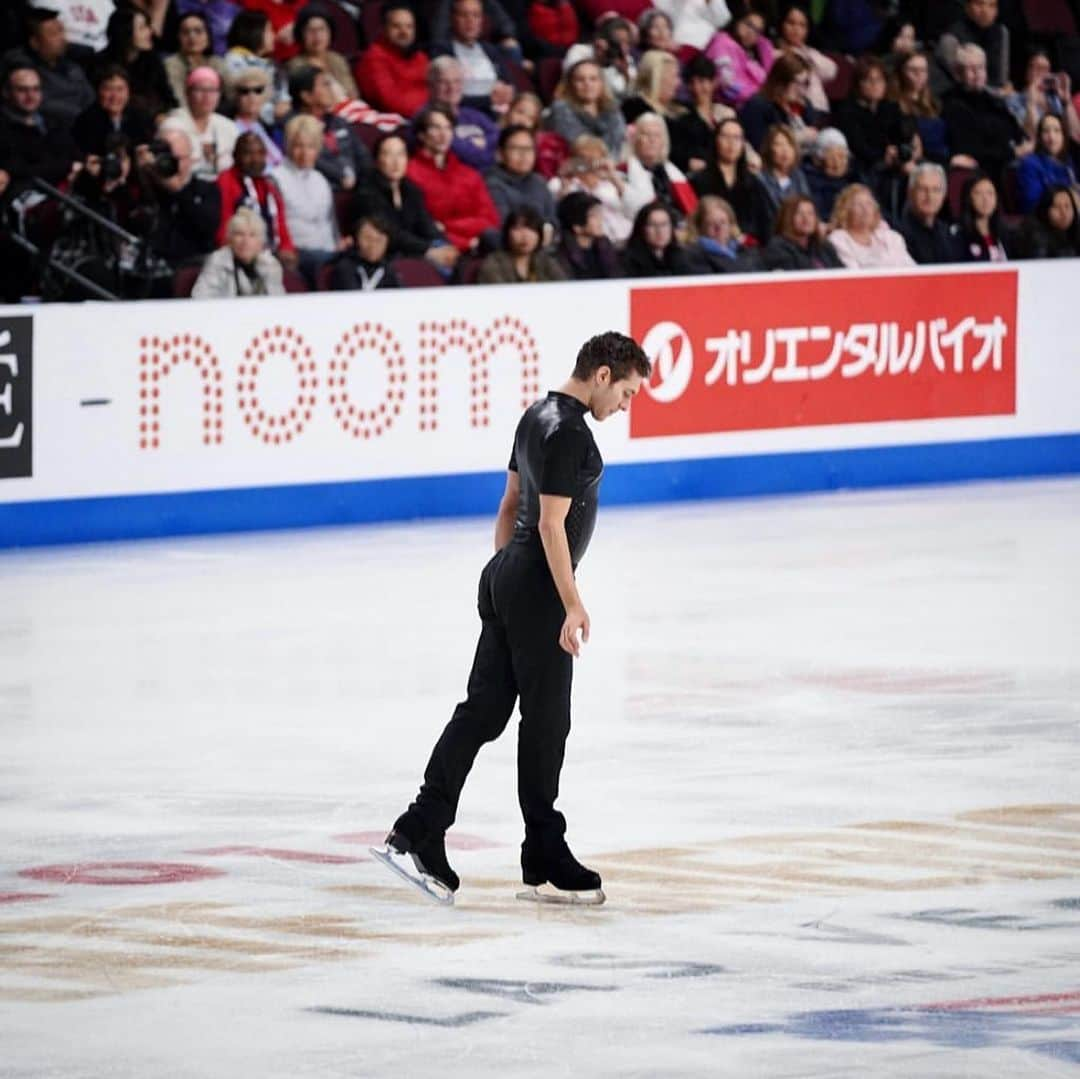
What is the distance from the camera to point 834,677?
1143cm

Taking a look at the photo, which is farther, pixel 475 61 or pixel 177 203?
pixel 475 61

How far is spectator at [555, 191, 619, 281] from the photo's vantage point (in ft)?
59.0

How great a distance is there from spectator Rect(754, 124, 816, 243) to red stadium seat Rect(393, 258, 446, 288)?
2.96 metres

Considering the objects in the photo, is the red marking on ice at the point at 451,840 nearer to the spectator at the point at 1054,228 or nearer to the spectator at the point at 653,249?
the spectator at the point at 653,249

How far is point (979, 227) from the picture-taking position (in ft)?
66.5

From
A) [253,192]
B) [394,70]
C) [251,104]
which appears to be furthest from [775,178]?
[253,192]

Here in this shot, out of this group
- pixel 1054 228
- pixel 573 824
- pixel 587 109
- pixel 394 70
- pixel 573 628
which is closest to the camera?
pixel 573 628

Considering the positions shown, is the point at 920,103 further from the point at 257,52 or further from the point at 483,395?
the point at 257,52

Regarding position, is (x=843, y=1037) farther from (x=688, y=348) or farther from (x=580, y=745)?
(x=688, y=348)

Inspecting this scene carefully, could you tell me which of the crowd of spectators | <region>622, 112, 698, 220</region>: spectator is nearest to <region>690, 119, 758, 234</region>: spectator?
the crowd of spectators

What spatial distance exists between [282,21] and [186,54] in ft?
4.47

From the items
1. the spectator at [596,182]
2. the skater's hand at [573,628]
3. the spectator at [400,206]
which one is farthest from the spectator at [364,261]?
the skater's hand at [573,628]

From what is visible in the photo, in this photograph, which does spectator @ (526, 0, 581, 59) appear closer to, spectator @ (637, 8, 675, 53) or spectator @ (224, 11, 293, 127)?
spectator @ (637, 8, 675, 53)

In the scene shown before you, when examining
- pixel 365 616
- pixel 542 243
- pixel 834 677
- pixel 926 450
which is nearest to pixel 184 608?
pixel 365 616
